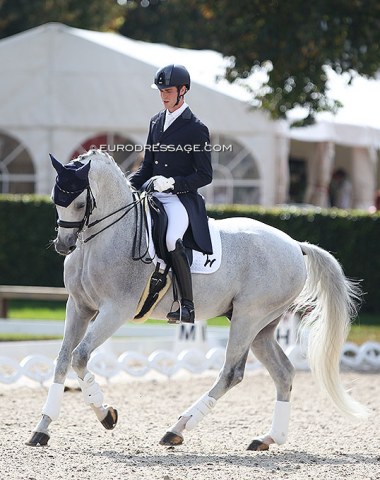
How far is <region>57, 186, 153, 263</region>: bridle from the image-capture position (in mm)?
7543

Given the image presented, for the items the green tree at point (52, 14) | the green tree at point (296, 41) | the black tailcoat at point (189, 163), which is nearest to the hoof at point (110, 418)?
the black tailcoat at point (189, 163)

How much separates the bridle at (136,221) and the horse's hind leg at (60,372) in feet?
1.74

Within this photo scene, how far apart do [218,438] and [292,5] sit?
29.8 ft

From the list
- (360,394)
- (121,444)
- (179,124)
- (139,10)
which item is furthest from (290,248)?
(139,10)

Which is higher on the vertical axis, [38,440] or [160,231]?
[160,231]

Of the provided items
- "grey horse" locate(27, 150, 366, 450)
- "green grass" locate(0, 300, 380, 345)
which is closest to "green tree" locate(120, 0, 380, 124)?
"green grass" locate(0, 300, 380, 345)

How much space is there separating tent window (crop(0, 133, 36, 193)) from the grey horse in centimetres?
1467

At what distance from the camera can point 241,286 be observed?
8289 mm

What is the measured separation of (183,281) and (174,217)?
0.45m

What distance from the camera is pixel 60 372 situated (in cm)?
775

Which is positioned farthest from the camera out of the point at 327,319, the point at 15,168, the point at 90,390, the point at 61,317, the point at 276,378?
the point at 15,168

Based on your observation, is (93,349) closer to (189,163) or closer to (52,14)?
(189,163)

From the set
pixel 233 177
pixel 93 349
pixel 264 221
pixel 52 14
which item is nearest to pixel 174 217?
pixel 93 349

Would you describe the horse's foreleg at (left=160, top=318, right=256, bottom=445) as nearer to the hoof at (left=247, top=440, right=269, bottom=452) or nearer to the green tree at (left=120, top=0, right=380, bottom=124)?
the hoof at (left=247, top=440, right=269, bottom=452)
